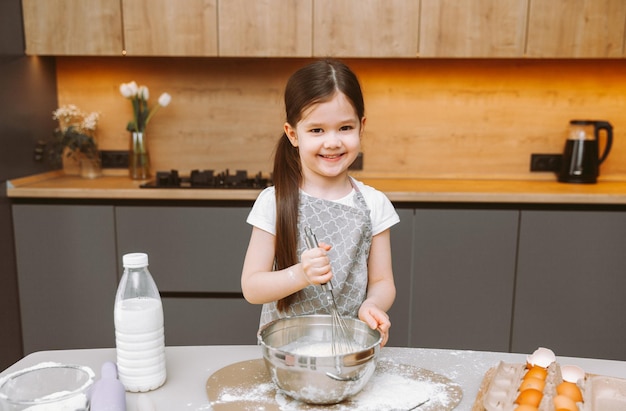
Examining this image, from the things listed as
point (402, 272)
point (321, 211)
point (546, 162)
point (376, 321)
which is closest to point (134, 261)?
point (376, 321)

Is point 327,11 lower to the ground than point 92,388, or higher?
higher

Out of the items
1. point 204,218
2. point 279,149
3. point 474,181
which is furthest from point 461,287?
point 279,149

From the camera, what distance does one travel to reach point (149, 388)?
2.51 ft

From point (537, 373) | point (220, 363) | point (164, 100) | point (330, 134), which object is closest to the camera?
point (537, 373)

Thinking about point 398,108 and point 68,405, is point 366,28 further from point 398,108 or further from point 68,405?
point 68,405

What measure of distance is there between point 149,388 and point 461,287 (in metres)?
1.53

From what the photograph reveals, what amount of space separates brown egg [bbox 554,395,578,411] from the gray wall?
2021 mm

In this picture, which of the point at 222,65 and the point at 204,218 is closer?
the point at 204,218

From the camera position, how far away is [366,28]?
2117 millimetres

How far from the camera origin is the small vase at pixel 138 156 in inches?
91.8

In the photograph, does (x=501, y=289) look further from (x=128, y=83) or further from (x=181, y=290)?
(x=128, y=83)

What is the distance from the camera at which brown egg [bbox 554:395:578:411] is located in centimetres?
63

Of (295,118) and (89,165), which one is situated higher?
(295,118)

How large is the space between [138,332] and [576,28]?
2.07 metres
